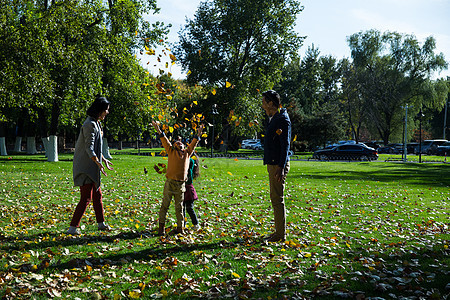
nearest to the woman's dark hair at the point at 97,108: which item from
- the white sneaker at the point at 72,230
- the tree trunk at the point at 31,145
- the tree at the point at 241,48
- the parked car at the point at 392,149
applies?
the white sneaker at the point at 72,230

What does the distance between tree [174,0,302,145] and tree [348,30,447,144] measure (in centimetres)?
1861

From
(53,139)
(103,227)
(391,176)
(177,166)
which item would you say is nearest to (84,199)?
(103,227)

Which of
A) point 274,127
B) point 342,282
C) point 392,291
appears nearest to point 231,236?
point 274,127

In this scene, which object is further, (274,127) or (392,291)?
(274,127)

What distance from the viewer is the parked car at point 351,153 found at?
119 ft

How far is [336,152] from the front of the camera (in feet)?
122

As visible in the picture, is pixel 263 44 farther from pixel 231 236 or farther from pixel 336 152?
pixel 231 236

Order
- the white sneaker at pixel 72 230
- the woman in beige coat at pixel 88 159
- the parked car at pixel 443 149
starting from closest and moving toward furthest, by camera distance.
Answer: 1. the woman in beige coat at pixel 88 159
2. the white sneaker at pixel 72 230
3. the parked car at pixel 443 149

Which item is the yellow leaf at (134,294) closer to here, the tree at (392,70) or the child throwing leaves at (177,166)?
the child throwing leaves at (177,166)

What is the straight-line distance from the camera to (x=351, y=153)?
3681 cm

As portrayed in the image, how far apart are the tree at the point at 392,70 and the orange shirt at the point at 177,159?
52539 millimetres

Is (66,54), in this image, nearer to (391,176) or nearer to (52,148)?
(52,148)

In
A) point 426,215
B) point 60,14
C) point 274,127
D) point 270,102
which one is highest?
point 60,14

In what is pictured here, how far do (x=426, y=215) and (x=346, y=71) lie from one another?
50.6 m
